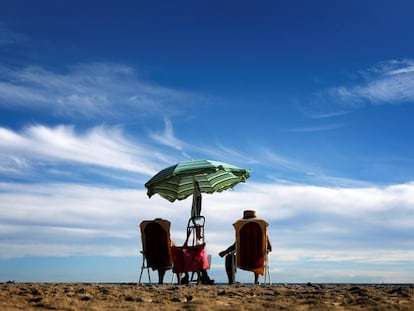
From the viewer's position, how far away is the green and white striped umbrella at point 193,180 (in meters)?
12.0

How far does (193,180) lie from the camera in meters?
12.3

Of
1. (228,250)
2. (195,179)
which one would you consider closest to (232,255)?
(228,250)

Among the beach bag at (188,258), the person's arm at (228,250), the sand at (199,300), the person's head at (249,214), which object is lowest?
the sand at (199,300)

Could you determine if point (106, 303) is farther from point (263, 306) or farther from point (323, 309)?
point (323, 309)

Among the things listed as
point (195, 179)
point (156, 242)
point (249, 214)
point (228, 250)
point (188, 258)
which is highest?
point (195, 179)

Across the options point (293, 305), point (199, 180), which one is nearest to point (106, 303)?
point (293, 305)

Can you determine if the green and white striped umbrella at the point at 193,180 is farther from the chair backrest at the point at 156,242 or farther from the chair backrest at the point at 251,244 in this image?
the chair backrest at the point at 251,244

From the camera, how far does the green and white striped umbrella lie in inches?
471

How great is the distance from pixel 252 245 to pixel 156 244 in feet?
7.62

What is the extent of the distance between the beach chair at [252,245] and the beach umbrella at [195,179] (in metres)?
1.55

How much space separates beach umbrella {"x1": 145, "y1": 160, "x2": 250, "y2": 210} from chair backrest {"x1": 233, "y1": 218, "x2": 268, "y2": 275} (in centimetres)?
155

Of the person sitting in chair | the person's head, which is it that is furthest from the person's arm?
the person's head

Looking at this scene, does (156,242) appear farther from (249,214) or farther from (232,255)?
(249,214)

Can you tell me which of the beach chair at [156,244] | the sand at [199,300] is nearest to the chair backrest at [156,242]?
the beach chair at [156,244]
